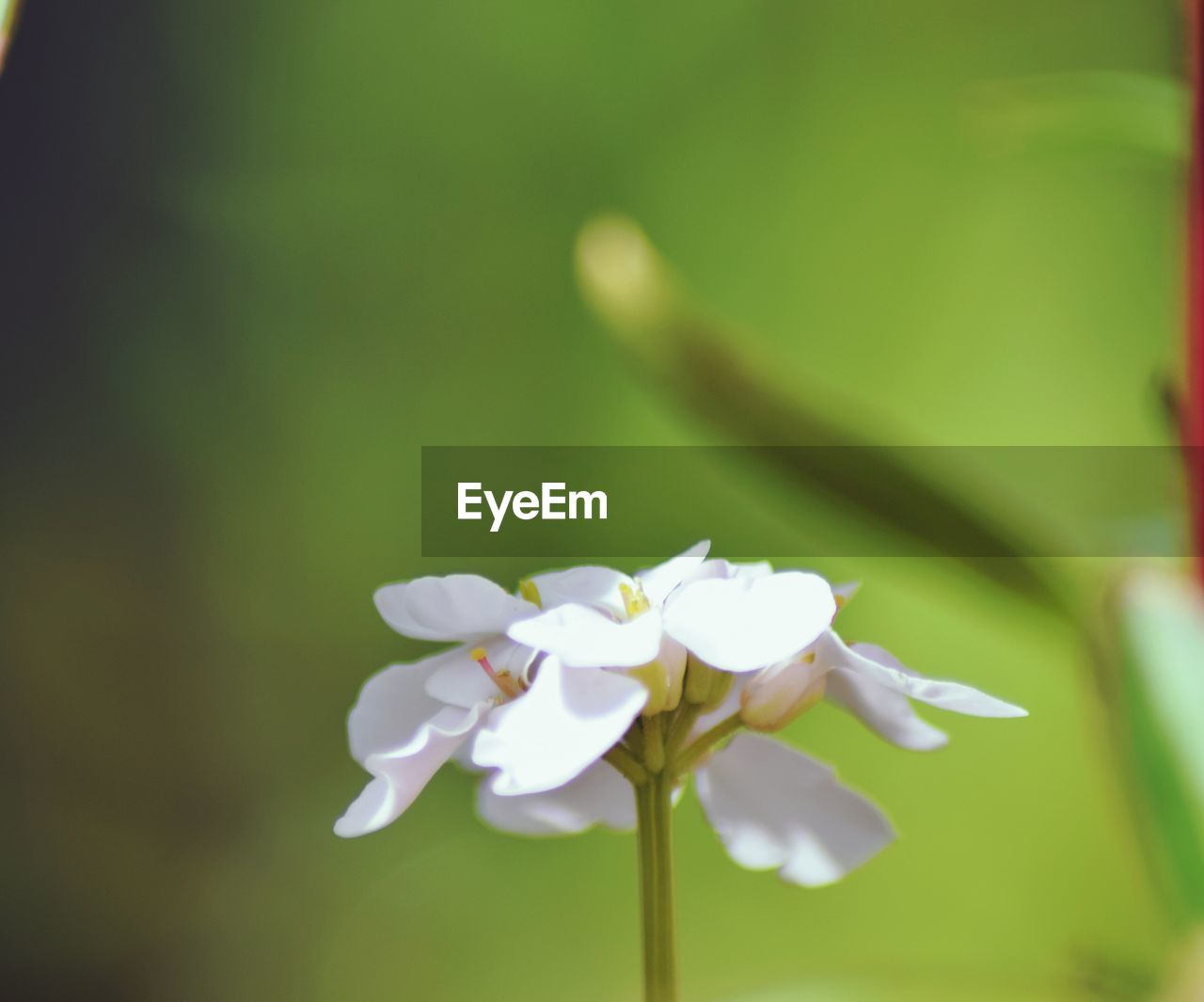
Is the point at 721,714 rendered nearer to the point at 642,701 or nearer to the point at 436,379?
the point at 642,701

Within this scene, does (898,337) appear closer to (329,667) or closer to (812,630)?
(329,667)

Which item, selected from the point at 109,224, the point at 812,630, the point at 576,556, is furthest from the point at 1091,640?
the point at 109,224

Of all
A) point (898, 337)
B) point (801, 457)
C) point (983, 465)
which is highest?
point (898, 337)
